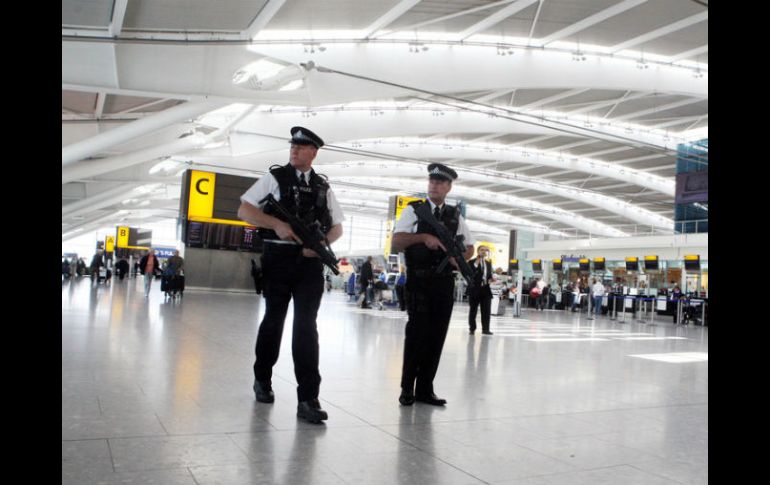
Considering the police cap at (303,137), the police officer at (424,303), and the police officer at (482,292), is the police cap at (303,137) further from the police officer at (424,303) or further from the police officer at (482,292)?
the police officer at (482,292)

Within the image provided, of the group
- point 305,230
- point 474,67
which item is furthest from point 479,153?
point 305,230

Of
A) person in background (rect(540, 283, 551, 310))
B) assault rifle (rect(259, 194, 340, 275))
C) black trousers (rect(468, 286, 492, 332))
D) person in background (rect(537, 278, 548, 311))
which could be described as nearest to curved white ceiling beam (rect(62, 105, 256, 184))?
black trousers (rect(468, 286, 492, 332))

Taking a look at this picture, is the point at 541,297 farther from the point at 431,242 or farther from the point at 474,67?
the point at 431,242

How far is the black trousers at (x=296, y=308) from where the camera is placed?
4.18 metres

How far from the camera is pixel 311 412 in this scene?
3934mm

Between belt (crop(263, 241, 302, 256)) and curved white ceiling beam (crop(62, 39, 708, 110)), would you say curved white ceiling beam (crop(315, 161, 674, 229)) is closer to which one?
curved white ceiling beam (crop(62, 39, 708, 110))

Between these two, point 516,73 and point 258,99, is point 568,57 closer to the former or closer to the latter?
Result: point 516,73

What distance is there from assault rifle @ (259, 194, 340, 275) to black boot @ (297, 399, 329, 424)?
1.00 m

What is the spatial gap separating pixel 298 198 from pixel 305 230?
29 cm

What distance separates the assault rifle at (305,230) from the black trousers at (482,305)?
875cm

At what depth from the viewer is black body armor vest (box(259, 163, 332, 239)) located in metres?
4.46

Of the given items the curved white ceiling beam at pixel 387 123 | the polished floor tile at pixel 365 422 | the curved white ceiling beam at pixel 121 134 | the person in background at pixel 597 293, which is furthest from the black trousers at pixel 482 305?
the person in background at pixel 597 293
